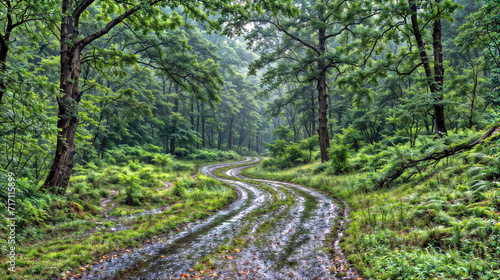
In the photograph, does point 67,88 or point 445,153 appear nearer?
point 445,153

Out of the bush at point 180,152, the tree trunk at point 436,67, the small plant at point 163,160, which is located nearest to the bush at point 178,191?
the tree trunk at point 436,67

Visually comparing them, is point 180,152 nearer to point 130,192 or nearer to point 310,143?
point 310,143

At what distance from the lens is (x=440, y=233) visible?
4074 millimetres

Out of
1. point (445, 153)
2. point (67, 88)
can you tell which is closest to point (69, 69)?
point (67, 88)

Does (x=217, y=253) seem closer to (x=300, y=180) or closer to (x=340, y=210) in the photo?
(x=340, y=210)

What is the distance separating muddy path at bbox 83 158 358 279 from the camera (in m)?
4.31

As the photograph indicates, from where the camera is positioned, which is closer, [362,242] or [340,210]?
[362,242]

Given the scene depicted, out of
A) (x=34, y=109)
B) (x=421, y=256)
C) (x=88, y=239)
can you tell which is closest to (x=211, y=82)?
(x=34, y=109)

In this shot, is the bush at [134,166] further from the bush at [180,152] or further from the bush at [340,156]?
the bush at [180,152]

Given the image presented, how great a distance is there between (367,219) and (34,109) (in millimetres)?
9190

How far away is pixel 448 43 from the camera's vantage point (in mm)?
27469

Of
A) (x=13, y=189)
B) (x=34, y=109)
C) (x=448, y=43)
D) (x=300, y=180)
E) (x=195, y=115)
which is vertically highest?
(x=448, y=43)

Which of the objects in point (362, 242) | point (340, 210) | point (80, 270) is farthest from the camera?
point (340, 210)

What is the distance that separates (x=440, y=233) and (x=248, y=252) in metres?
3.96
